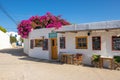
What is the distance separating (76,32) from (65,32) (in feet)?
4.03

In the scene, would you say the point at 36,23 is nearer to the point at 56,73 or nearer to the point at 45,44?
the point at 45,44

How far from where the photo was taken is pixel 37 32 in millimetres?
21500

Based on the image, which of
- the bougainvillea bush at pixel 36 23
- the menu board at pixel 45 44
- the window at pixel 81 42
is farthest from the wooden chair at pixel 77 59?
the bougainvillea bush at pixel 36 23

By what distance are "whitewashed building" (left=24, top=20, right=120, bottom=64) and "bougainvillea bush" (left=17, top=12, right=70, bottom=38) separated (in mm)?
3359

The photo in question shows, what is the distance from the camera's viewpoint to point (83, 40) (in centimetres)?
1647

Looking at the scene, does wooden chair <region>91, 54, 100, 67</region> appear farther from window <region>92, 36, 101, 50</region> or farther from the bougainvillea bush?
the bougainvillea bush

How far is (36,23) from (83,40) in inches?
413

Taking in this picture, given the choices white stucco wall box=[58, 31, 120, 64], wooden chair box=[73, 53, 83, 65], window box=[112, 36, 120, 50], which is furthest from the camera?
wooden chair box=[73, 53, 83, 65]

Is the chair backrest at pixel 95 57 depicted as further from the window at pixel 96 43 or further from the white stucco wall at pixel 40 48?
the white stucco wall at pixel 40 48

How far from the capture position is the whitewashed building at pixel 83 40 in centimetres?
1459

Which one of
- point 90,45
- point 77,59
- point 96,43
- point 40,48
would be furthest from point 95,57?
point 40,48

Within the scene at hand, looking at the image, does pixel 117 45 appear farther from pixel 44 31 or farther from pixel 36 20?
pixel 36 20

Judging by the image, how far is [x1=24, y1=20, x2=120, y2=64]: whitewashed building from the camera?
14.6 m

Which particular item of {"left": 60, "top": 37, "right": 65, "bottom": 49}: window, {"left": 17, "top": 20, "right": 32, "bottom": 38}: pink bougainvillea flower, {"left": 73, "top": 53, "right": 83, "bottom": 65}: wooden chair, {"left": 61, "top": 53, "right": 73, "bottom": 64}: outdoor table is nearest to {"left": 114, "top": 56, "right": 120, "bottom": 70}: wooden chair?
{"left": 73, "top": 53, "right": 83, "bottom": 65}: wooden chair
